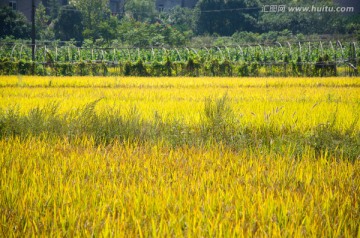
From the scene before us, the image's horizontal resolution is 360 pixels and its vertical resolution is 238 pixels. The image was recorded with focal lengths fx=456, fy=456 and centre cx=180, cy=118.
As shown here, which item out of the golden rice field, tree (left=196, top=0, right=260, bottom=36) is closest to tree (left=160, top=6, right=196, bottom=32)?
tree (left=196, top=0, right=260, bottom=36)

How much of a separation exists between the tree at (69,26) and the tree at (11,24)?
13.2ft

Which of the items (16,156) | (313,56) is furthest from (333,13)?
(16,156)

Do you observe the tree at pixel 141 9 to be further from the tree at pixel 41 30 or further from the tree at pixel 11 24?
the tree at pixel 11 24

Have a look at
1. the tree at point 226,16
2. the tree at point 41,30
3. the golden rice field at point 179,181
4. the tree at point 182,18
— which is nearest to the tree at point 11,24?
the tree at point 41,30

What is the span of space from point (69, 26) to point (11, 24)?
5.86 meters

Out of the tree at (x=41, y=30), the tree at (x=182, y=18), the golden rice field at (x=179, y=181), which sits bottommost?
the golden rice field at (x=179, y=181)

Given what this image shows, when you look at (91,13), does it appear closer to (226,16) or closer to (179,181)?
(226,16)

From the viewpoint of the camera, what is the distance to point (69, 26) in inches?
1604

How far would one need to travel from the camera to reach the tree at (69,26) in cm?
4038

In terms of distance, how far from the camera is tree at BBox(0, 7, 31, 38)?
35.8 m

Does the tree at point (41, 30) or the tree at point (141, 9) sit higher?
the tree at point (141, 9)

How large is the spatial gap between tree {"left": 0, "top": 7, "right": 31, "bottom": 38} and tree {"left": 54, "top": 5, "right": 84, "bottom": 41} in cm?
402

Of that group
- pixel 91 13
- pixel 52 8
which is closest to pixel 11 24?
pixel 91 13

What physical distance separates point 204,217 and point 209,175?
0.77 m
